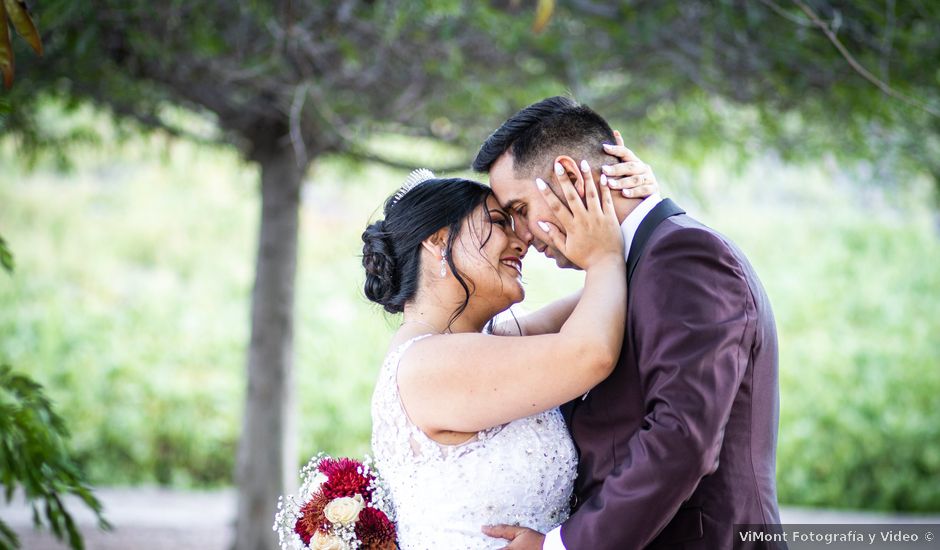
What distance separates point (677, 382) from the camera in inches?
88.2

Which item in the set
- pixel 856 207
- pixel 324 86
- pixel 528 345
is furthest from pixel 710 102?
pixel 856 207

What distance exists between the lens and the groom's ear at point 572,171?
8.63 ft

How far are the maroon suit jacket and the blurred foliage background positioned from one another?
0.80m

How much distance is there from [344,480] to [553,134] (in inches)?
51.5

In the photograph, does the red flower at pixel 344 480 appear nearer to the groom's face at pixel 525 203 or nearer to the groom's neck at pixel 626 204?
the groom's face at pixel 525 203

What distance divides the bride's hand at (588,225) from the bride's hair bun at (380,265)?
2.04ft

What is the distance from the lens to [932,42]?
4.24 m

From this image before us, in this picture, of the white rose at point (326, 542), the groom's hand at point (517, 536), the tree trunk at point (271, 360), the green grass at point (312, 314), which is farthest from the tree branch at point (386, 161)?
the groom's hand at point (517, 536)

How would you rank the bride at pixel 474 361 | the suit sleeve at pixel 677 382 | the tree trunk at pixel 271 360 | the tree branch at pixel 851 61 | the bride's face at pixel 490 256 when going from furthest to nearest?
the tree trunk at pixel 271 360 → the tree branch at pixel 851 61 → the bride's face at pixel 490 256 → the bride at pixel 474 361 → the suit sleeve at pixel 677 382

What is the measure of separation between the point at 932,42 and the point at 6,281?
1221cm

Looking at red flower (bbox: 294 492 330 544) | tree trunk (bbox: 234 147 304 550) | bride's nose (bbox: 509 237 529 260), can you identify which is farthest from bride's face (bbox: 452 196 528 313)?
tree trunk (bbox: 234 147 304 550)

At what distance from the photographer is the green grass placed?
33.5 feet

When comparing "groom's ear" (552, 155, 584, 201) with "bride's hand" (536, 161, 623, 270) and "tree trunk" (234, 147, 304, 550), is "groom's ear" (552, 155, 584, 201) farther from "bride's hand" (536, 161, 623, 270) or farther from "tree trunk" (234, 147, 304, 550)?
"tree trunk" (234, 147, 304, 550)

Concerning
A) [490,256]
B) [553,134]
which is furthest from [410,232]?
[553,134]
